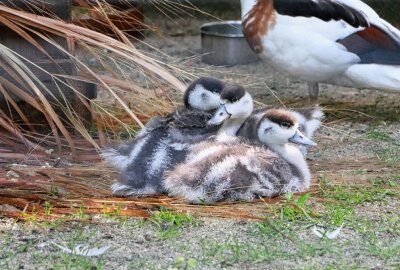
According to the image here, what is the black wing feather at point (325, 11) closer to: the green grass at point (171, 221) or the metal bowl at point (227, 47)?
the metal bowl at point (227, 47)

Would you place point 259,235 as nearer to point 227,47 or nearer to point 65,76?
point 65,76

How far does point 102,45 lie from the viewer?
3.78m

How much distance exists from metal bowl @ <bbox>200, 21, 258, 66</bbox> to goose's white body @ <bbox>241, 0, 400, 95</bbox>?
3.96 feet

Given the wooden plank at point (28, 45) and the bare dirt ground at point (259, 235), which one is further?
the wooden plank at point (28, 45)

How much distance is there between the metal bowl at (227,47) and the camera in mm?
6035

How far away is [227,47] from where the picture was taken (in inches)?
238

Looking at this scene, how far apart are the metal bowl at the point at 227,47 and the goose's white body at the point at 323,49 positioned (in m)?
1.21

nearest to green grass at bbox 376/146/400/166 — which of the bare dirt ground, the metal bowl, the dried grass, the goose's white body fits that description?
the bare dirt ground

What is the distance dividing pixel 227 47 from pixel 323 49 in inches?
55.6

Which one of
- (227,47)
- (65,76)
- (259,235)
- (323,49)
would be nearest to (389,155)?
(323,49)

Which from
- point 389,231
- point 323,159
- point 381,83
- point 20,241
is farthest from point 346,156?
point 20,241

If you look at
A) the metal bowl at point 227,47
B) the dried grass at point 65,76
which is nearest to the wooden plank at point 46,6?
the dried grass at point 65,76

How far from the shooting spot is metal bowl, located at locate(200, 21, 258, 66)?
238 inches

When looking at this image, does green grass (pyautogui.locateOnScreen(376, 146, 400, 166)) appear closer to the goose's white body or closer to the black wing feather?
the goose's white body
